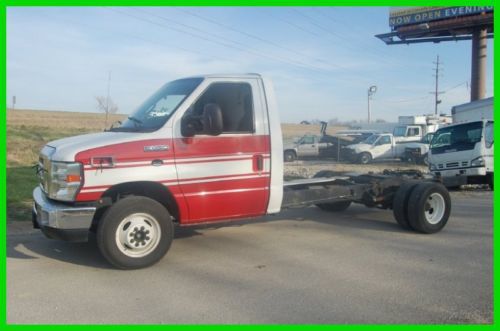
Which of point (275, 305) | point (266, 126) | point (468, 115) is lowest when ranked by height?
point (275, 305)

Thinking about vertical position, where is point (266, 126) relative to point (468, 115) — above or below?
below

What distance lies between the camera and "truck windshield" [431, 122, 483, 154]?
1349 centimetres

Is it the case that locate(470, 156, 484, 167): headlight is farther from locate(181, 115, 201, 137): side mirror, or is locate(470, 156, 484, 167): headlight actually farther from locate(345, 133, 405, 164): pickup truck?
locate(345, 133, 405, 164): pickup truck

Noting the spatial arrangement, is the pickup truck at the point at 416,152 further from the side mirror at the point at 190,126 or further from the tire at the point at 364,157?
the side mirror at the point at 190,126

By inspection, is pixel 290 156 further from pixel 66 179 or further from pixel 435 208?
pixel 66 179

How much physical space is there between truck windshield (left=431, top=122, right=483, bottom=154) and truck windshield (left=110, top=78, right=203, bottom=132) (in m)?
10.1

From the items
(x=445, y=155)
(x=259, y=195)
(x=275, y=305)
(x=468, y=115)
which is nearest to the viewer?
(x=275, y=305)

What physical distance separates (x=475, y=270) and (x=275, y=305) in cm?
269

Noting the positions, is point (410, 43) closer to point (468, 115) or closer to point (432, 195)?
point (468, 115)

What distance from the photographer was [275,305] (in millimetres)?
4422

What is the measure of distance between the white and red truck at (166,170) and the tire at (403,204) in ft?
6.77

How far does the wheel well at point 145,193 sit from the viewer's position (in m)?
5.55

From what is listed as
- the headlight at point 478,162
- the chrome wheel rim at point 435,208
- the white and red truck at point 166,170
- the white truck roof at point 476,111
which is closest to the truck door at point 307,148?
the white truck roof at point 476,111

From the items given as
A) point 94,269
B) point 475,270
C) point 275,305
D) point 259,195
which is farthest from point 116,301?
point 475,270
